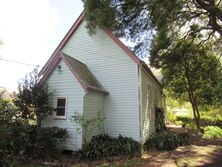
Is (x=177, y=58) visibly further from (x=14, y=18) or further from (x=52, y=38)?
(x=14, y=18)

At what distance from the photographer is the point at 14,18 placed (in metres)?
20.3

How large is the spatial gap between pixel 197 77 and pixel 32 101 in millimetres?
17072

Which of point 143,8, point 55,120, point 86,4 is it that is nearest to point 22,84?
point 55,120

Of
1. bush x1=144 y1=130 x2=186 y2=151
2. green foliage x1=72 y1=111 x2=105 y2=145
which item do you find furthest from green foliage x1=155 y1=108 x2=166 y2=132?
green foliage x1=72 y1=111 x2=105 y2=145

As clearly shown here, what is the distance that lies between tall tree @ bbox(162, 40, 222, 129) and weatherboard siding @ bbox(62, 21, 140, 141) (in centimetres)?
645

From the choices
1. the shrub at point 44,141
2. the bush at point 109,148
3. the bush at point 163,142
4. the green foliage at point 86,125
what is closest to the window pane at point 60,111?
the green foliage at point 86,125

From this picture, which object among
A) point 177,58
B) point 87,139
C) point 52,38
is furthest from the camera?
point 52,38

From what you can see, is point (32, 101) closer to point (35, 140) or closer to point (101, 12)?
point (35, 140)

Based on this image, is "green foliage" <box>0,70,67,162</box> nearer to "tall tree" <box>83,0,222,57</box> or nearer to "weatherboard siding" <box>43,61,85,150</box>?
"weatherboard siding" <box>43,61,85,150</box>

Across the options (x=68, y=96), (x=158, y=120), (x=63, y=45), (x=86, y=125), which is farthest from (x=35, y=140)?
(x=158, y=120)

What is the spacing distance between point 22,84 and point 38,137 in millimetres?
3036

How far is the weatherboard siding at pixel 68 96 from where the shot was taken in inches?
486

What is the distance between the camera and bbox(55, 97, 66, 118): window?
12930mm

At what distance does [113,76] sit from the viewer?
1458 centimetres
